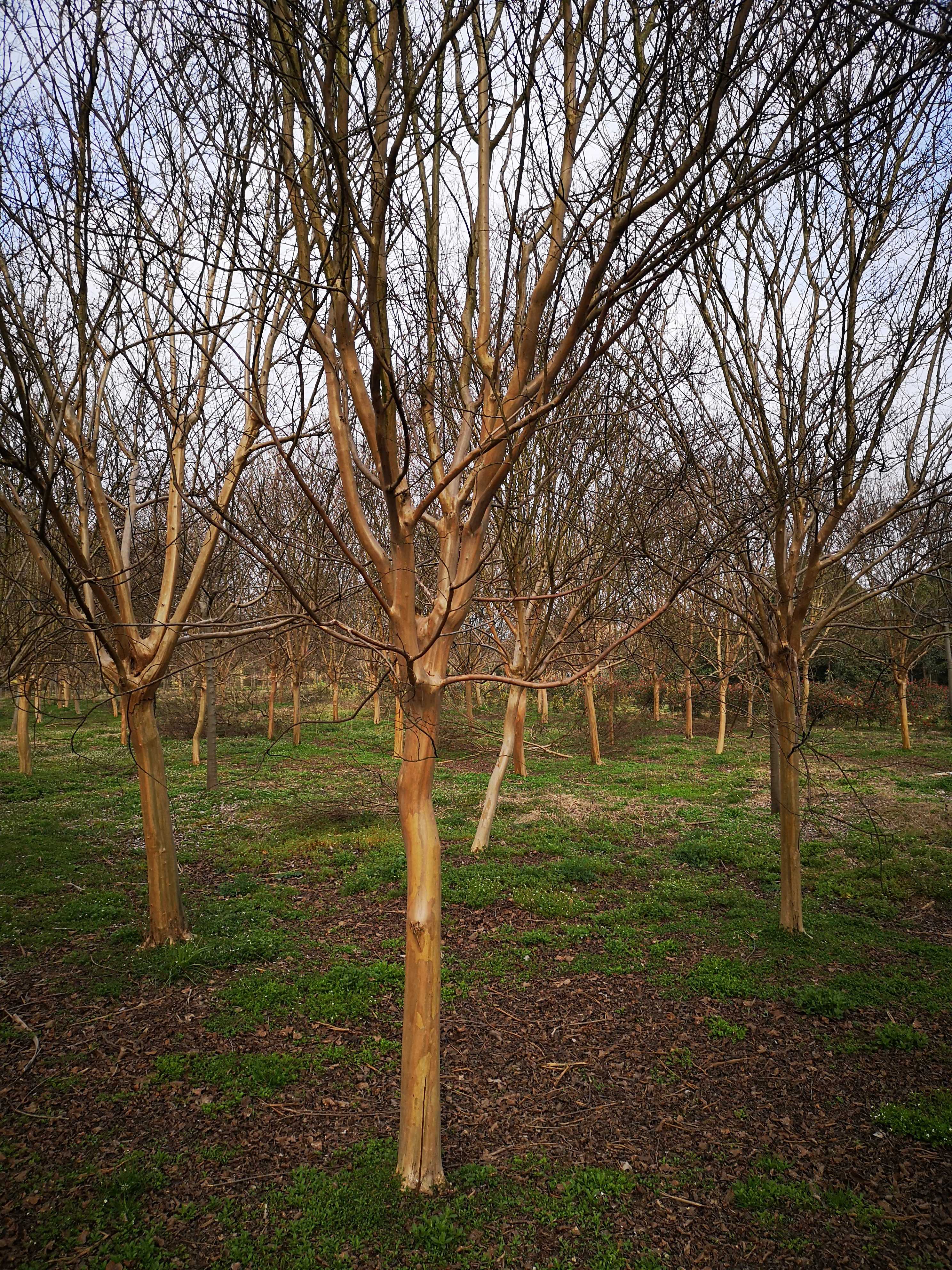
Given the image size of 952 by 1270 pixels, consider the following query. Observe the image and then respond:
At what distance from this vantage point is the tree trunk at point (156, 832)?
625 centimetres

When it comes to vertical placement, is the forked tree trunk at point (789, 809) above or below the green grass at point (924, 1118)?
above

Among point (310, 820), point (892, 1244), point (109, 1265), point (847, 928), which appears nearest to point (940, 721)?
point (847, 928)

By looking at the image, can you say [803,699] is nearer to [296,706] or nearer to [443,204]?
[443,204]

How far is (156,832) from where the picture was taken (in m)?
6.34

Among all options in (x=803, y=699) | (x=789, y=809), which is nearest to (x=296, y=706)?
(x=803, y=699)

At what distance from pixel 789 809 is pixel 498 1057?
3478 mm

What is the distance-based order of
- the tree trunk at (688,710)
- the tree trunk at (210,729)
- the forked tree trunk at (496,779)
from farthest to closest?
the tree trunk at (688,710), the tree trunk at (210,729), the forked tree trunk at (496,779)

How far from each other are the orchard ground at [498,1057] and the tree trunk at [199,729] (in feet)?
22.3

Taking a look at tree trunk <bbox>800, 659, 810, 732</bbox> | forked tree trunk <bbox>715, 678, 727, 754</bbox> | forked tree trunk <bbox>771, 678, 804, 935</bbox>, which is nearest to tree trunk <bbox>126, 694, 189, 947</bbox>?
tree trunk <bbox>800, 659, 810, 732</bbox>

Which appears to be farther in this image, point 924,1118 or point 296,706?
point 296,706

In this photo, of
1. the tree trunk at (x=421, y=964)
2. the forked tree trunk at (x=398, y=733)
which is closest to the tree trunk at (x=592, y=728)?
the forked tree trunk at (x=398, y=733)

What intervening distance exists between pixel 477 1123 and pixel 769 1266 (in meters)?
1.70

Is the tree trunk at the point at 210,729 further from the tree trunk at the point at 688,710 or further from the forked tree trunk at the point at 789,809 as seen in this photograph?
the tree trunk at the point at 688,710

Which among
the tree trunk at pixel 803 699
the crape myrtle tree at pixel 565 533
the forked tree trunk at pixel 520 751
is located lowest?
the forked tree trunk at pixel 520 751
